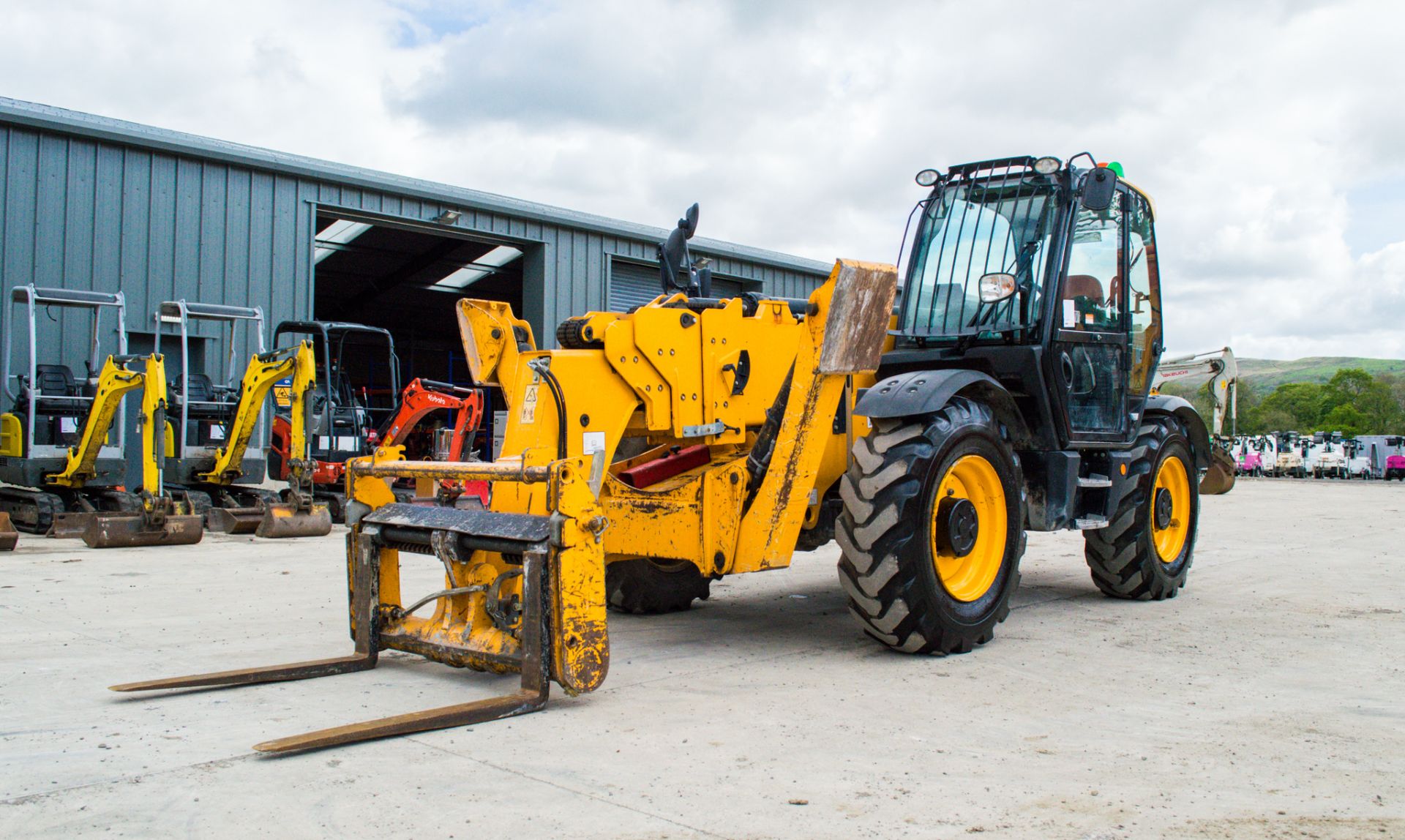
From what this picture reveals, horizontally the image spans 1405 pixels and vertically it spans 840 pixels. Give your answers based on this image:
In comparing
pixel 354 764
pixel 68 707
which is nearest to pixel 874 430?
pixel 354 764

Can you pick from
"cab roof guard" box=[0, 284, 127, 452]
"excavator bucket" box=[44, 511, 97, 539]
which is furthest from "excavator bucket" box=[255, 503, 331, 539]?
"cab roof guard" box=[0, 284, 127, 452]

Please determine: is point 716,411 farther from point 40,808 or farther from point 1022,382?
point 40,808

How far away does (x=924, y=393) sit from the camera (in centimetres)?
544

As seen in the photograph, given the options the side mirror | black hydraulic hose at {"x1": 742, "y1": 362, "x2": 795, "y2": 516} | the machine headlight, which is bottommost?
black hydraulic hose at {"x1": 742, "y1": 362, "x2": 795, "y2": 516}

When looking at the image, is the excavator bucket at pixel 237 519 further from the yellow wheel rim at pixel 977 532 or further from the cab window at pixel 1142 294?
the cab window at pixel 1142 294

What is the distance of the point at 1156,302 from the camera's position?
7605 millimetres

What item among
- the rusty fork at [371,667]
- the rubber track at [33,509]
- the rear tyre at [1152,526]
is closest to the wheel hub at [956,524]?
the rear tyre at [1152,526]

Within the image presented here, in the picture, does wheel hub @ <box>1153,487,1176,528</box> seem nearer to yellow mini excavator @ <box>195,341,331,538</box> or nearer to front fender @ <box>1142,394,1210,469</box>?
front fender @ <box>1142,394,1210,469</box>

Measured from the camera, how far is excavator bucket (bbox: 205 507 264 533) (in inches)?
478

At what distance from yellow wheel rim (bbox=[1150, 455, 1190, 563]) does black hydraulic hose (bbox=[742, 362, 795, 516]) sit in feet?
11.0

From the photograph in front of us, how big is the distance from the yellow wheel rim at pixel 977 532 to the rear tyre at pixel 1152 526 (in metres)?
1.75

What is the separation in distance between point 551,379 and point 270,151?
13425mm

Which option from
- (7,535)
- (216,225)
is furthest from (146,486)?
(216,225)

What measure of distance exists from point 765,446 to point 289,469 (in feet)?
27.8
